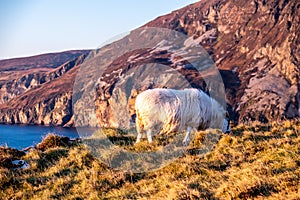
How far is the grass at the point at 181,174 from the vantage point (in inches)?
284

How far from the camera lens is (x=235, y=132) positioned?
13.9 metres

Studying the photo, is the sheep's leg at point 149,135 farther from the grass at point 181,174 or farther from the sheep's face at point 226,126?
the sheep's face at point 226,126

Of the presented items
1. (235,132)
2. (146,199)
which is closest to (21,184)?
(146,199)

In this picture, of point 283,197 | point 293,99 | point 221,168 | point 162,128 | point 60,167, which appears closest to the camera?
point 283,197

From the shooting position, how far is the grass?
23.7 ft

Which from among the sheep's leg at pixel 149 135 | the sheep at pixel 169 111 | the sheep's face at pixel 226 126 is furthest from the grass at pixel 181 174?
the sheep's face at pixel 226 126

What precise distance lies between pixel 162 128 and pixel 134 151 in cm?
218

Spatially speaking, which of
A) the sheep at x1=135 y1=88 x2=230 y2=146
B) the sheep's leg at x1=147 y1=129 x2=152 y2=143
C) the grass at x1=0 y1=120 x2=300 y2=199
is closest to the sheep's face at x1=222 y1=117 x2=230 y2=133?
the sheep at x1=135 y1=88 x2=230 y2=146

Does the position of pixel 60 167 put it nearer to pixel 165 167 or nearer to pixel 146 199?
pixel 165 167

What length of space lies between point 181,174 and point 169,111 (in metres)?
4.26

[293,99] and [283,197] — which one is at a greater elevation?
[283,197]

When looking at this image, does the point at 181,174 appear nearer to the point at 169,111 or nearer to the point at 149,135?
the point at 149,135

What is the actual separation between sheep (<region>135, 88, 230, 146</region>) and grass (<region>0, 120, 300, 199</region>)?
1.79 ft

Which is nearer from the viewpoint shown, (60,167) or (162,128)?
(60,167)
